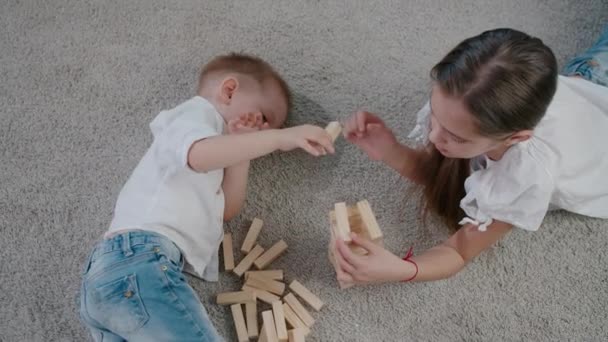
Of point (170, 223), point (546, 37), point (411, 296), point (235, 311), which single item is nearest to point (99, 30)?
point (170, 223)

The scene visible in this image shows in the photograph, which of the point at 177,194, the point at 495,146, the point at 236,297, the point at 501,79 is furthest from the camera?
the point at 236,297

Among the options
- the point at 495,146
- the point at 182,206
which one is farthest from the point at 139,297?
the point at 495,146

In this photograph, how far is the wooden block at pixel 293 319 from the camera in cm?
107

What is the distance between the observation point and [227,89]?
3.54 feet

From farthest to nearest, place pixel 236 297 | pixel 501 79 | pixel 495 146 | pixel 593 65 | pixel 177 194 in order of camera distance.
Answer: pixel 593 65 < pixel 236 297 < pixel 177 194 < pixel 495 146 < pixel 501 79

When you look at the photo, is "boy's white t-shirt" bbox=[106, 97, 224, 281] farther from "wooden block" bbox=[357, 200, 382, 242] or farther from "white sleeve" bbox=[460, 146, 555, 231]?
"white sleeve" bbox=[460, 146, 555, 231]

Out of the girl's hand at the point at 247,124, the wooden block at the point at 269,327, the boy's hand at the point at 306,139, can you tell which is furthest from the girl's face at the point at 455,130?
the wooden block at the point at 269,327

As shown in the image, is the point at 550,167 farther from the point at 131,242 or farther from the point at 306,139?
the point at 131,242

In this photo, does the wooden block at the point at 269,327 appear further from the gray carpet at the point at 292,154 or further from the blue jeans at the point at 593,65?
the blue jeans at the point at 593,65

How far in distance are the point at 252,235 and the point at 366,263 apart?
303 millimetres

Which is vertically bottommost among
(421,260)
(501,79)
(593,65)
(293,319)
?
(293,319)

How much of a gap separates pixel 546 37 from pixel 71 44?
4.19ft

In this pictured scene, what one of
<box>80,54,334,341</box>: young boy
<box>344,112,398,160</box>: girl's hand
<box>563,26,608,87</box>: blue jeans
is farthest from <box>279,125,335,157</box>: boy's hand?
<box>563,26,608,87</box>: blue jeans

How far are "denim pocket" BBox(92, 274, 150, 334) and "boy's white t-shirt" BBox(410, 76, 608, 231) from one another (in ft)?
2.01
